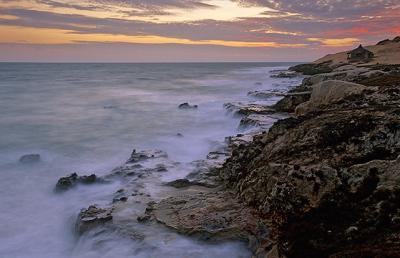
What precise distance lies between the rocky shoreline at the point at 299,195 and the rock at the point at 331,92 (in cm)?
184

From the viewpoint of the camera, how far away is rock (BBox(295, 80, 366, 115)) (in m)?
12.8

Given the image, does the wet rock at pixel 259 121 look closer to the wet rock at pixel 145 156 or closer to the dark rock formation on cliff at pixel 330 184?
the wet rock at pixel 145 156

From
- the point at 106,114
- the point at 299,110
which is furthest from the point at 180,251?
the point at 106,114

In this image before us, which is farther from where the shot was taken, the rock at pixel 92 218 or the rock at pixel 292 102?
the rock at pixel 292 102

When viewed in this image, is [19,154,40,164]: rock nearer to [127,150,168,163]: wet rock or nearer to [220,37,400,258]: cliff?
[127,150,168,163]: wet rock

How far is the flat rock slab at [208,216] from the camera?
7.03m

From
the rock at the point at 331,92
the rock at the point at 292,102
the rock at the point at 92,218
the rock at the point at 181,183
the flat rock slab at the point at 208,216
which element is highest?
the rock at the point at 331,92

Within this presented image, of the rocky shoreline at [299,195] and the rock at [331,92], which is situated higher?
the rock at [331,92]

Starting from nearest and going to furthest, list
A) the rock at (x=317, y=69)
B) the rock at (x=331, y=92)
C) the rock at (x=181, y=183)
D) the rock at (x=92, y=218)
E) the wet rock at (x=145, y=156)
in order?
the rock at (x=92, y=218)
the rock at (x=181, y=183)
the rock at (x=331, y=92)
the wet rock at (x=145, y=156)
the rock at (x=317, y=69)

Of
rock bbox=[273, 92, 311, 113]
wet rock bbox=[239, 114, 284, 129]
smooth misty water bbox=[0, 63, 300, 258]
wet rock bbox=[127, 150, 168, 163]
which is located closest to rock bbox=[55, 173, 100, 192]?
smooth misty water bbox=[0, 63, 300, 258]

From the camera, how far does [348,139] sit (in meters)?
7.29

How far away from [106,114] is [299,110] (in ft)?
50.1

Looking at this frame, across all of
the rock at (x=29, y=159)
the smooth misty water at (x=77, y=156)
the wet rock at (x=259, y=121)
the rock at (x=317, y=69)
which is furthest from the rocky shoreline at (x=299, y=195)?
the rock at (x=317, y=69)

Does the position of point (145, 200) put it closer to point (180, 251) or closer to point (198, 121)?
point (180, 251)
